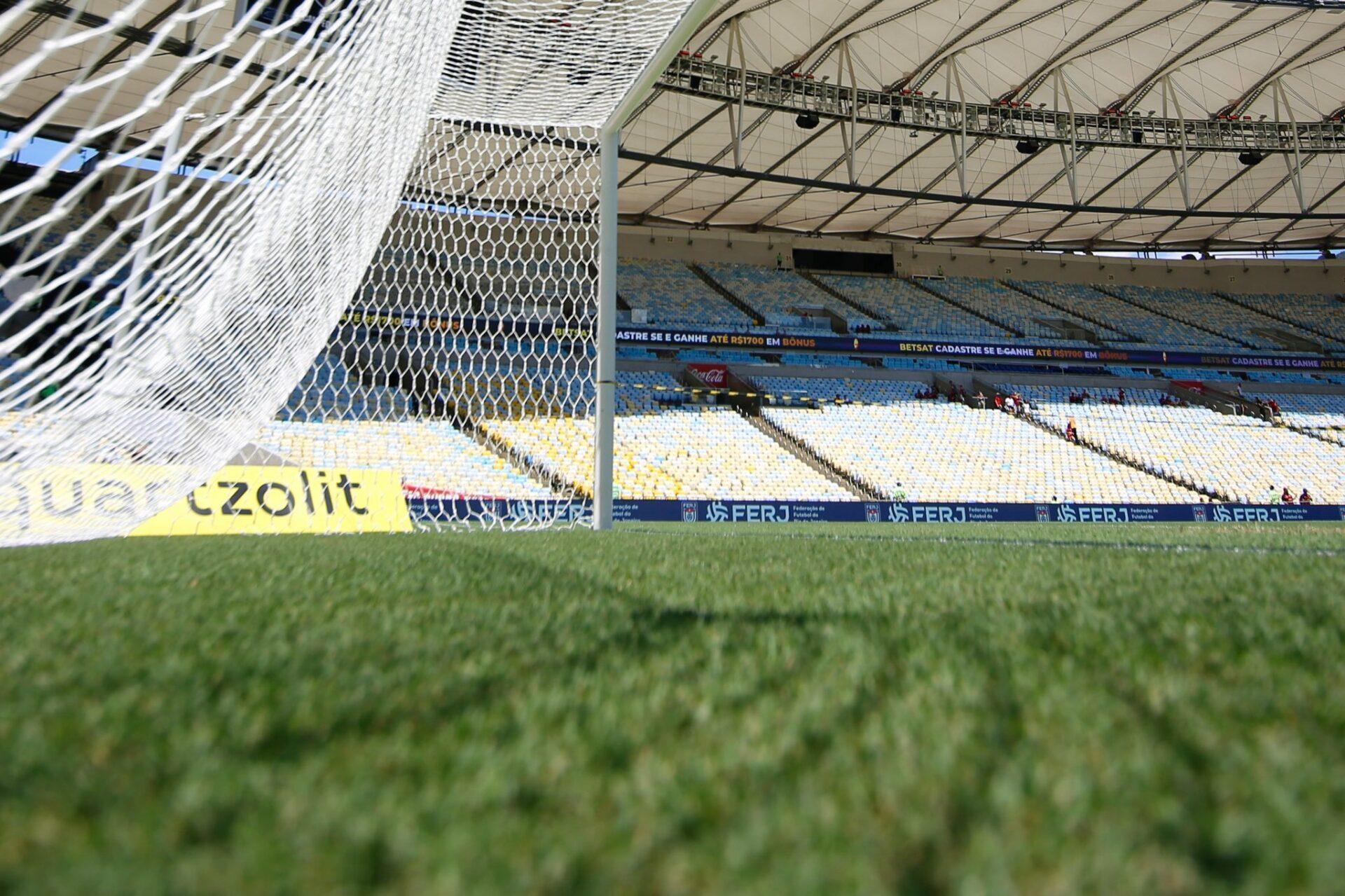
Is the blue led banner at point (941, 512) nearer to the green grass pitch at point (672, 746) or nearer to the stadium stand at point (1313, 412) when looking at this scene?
the stadium stand at point (1313, 412)

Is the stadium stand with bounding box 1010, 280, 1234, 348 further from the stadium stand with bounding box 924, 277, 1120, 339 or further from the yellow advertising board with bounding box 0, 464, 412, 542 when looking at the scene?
the yellow advertising board with bounding box 0, 464, 412, 542

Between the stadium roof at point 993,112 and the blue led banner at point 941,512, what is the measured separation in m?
8.61

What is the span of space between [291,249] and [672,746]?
4.05 m

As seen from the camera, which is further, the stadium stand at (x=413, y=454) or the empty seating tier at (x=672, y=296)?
the empty seating tier at (x=672, y=296)

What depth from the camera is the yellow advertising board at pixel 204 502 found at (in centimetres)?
436

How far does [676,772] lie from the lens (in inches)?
32.0

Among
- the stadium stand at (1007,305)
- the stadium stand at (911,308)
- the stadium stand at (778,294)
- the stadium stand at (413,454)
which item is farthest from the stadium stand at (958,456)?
the stadium stand at (413,454)

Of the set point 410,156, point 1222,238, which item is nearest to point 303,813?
point 410,156

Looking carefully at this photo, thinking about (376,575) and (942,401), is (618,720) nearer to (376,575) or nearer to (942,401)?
(376,575)

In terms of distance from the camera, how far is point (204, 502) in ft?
19.7

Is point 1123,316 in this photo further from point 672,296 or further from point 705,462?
point 705,462

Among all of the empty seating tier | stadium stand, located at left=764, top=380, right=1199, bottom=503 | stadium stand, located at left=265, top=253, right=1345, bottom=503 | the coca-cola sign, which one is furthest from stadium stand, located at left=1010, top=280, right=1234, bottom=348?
the coca-cola sign

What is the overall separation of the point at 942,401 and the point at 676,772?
25.5 metres

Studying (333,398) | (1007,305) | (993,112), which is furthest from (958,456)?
(333,398)
